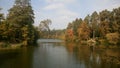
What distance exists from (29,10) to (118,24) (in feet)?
104

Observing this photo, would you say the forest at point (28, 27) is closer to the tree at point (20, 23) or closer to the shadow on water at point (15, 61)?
the tree at point (20, 23)

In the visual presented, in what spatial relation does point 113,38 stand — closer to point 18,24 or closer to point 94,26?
point 94,26

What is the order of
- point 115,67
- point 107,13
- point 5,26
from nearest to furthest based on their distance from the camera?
point 115,67
point 5,26
point 107,13

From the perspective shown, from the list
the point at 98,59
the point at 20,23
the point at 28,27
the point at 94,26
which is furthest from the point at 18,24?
the point at 94,26

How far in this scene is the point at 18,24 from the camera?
44.2 metres

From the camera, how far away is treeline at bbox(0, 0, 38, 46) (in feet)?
128

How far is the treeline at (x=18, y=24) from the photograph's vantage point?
39.1 meters

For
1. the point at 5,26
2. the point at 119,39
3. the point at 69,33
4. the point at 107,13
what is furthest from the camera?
the point at 69,33

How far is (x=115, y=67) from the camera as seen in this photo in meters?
19.2

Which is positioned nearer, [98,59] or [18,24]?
[98,59]

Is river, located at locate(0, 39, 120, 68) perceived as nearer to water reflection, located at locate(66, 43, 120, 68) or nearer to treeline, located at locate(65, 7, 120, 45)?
water reflection, located at locate(66, 43, 120, 68)

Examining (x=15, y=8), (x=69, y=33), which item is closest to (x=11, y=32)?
(x=15, y=8)

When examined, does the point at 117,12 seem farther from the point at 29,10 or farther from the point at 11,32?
the point at 11,32

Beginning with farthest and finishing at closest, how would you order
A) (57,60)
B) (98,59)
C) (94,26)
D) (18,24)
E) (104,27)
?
(94,26) → (104,27) → (18,24) → (98,59) → (57,60)
